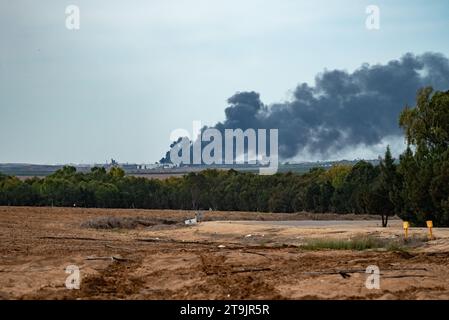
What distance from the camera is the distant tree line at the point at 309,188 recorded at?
152ft

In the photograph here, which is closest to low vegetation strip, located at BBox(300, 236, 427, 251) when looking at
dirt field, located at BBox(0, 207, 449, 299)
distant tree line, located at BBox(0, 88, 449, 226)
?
dirt field, located at BBox(0, 207, 449, 299)

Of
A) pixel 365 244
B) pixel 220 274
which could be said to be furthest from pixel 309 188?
pixel 220 274

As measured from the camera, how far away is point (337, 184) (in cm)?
8788

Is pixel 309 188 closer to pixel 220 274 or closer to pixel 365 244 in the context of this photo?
pixel 365 244

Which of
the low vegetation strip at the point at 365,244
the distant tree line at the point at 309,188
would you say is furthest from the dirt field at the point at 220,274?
the distant tree line at the point at 309,188

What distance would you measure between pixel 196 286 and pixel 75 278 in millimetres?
3177

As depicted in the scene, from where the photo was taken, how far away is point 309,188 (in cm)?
8831

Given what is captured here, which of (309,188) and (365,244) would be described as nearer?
(365,244)

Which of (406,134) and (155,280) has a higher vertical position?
(406,134)

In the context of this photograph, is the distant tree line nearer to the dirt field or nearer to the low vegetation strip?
the low vegetation strip

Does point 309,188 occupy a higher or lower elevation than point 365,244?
higher

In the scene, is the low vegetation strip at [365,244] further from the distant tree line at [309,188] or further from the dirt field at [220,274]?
the distant tree line at [309,188]

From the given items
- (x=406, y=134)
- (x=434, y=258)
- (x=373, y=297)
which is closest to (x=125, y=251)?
(x=434, y=258)

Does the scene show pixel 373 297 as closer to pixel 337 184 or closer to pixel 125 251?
pixel 125 251
